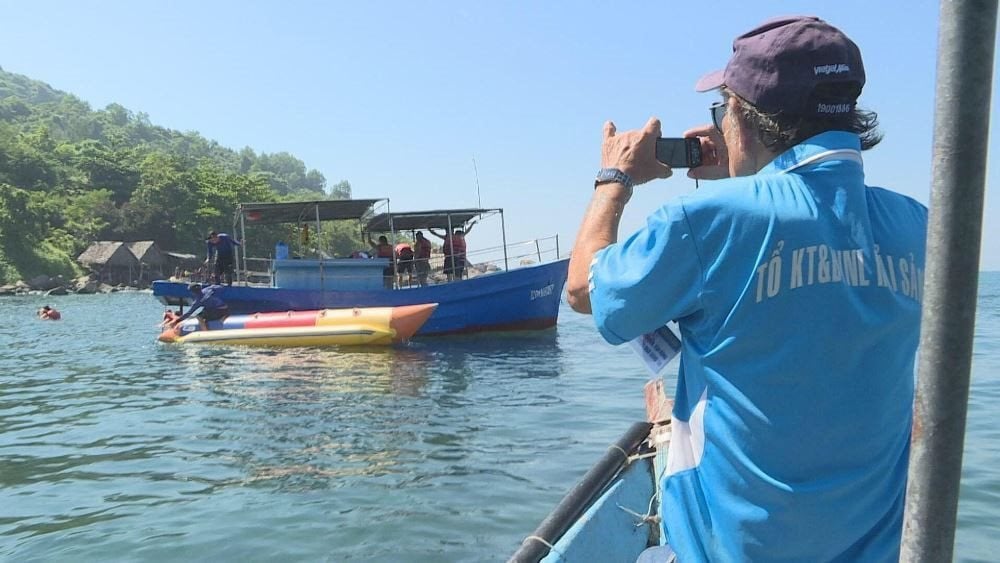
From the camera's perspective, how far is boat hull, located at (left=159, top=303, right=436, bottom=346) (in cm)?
1580

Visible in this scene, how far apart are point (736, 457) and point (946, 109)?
2.27ft

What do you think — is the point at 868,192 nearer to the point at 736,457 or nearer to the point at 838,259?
the point at 838,259

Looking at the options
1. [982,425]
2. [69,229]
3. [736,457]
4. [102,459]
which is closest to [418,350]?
[102,459]

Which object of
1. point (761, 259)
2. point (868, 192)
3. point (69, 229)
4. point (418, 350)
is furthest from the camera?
point (69, 229)

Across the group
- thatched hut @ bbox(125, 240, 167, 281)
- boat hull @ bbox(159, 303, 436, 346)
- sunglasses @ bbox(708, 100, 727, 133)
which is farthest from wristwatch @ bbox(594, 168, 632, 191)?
thatched hut @ bbox(125, 240, 167, 281)

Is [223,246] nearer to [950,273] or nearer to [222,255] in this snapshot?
[222,255]

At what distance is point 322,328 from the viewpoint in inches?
630

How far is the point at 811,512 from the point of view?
1.35 meters

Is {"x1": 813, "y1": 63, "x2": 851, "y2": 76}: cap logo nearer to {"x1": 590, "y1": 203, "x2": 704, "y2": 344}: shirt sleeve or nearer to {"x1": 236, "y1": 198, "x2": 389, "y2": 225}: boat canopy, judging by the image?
{"x1": 590, "y1": 203, "x2": 704, "y2": 344}: shirt sleeve

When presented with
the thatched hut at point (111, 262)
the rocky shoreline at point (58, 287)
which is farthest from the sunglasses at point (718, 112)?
the thatched hut at point (111, 262)

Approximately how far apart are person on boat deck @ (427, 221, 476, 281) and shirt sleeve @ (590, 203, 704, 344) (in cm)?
1729

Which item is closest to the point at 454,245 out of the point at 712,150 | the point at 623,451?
the point at 623,451

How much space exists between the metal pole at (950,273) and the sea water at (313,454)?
4.06m

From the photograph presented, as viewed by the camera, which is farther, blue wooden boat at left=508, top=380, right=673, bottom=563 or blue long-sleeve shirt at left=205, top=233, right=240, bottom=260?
blue long-sleeve shirt at left=205, top=233, right=240, bottom=260
